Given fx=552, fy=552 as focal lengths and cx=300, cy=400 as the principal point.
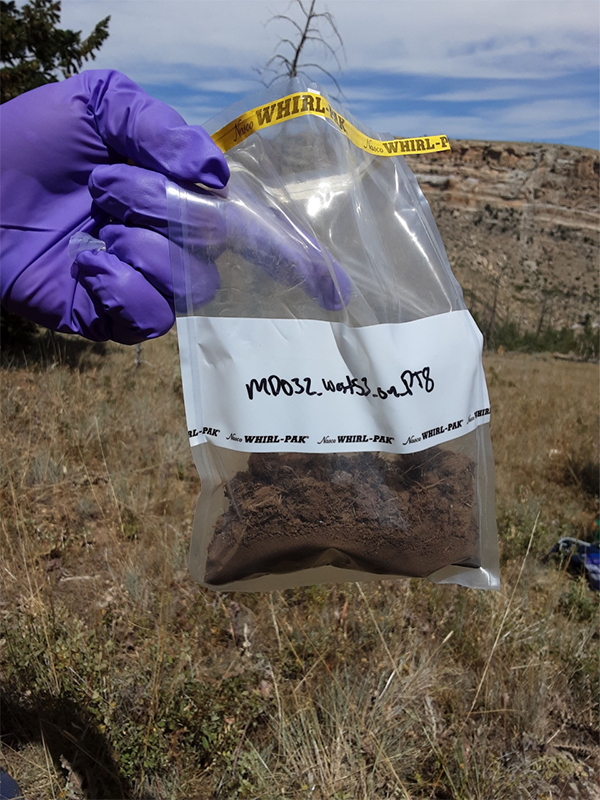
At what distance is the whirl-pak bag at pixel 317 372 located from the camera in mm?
1079

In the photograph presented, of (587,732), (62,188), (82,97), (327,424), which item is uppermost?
(82,97)

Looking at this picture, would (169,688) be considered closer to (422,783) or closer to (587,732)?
(422,783)

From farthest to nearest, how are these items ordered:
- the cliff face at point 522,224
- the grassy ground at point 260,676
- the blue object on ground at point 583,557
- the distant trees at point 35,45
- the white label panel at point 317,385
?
the cliff face at point 522,224
the distant trees at point 35,45
the blue object on ground at point 583,557
the grassy ground at point 260,676
the white label panel at point 317,385

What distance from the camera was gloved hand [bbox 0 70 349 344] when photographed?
1.10m

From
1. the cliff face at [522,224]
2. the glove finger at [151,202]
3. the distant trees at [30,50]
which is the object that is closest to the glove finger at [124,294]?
the glove finger at [151,202]

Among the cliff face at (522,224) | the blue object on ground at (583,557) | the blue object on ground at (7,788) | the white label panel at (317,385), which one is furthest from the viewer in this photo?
the cliff face at (522,224)

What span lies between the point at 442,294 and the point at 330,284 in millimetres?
272

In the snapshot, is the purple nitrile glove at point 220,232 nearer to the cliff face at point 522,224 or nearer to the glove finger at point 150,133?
the glove finger at point 150,133

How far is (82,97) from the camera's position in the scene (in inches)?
48.4

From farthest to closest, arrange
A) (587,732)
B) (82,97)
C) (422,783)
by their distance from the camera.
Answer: (587,732)
(422,783)
(82,97)

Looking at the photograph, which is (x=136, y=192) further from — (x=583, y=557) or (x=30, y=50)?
(x=30, y=50)

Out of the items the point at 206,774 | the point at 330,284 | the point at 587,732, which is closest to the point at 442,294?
the point at 330,284

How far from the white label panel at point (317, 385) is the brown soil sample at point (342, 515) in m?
0.06

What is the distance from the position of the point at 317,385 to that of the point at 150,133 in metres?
0.61
